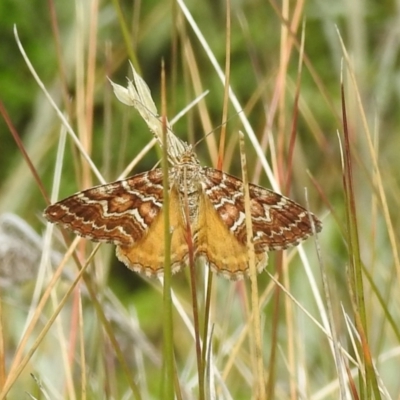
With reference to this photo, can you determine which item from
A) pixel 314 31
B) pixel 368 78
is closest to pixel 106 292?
pixel 368 78

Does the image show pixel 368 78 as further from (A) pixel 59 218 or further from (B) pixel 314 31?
(A) pixel 59 218

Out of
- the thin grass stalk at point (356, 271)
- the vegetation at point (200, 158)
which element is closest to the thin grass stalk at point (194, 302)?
the thin grass stalk at point (356, 271)

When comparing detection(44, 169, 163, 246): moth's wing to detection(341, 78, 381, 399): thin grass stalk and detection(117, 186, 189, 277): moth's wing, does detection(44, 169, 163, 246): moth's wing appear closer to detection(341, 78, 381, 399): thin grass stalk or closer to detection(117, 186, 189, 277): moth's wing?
detection(117, 186, 189, 277): moth's wing

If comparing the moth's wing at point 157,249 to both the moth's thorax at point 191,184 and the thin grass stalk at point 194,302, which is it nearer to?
the moth's thorax at point 191,184

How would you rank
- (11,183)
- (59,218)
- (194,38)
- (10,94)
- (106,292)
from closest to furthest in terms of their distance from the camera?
(59,218)
(106,292)
(11,183)
(10,94)
(194,38)

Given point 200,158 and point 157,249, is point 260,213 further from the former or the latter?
point 200,158
